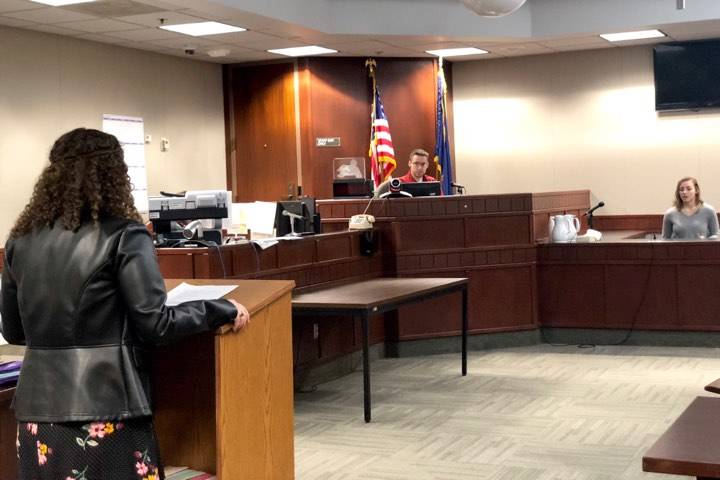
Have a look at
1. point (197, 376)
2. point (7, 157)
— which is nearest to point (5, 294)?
point (197, 376)

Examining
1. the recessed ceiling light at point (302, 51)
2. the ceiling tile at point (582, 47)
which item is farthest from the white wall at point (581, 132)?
the recessed ceiling light at point (302, 51)

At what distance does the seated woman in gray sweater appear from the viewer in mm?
8719

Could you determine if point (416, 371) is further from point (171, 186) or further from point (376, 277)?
point (171, 186)

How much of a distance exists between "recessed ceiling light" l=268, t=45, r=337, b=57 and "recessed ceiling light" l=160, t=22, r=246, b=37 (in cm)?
132

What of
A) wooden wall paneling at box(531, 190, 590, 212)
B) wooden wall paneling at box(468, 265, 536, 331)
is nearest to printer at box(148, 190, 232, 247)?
wooden wall paneling at box(468, 265, 536, 331)

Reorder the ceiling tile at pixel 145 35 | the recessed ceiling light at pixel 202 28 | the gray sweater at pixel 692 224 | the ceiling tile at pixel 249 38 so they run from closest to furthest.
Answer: the gray sweater at pixel 692 224, the recessed ceiling light at pixel 202 28, the ceiling tile at pixel 145 35, the ceiling tile at pixel 249 38

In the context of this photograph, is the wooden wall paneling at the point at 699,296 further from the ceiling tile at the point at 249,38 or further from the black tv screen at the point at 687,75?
the ceiling tile at the point at 249,38

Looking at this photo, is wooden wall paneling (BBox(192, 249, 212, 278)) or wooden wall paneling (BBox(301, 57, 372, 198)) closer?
wooden wall paneling (BBox(192, 249, 212, 278))

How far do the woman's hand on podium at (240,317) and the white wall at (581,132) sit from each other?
31.1ft

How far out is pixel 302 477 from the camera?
4.94 meters

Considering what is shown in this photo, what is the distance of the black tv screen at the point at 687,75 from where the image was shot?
11.2 metres

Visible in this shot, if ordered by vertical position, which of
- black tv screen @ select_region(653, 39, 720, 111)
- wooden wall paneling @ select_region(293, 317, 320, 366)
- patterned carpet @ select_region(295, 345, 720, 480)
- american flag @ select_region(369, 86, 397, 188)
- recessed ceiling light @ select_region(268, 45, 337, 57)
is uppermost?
recessed ceiling light @ select_region(268, 45, 337, 57)

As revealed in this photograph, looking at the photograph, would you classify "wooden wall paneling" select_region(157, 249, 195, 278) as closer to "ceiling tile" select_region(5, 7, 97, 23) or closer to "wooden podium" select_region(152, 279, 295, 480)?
"wooden podium" select_region(152, 279, 295, 480)

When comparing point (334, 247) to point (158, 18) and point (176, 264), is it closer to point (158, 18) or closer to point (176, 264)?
point (176, 264)
